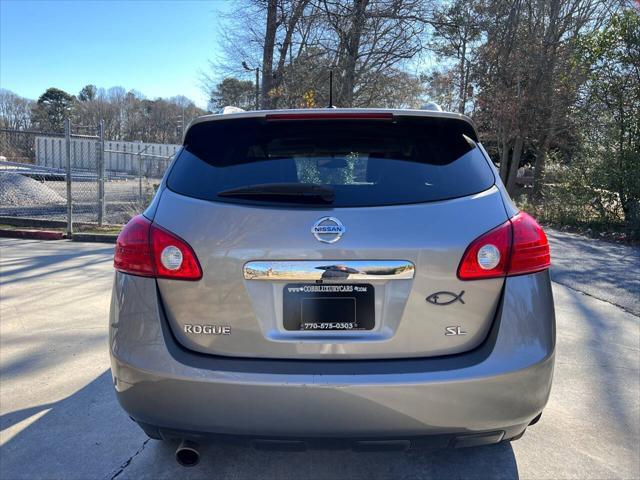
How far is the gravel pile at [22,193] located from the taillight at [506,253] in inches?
656

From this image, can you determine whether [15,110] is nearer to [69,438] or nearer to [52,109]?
[52,109]

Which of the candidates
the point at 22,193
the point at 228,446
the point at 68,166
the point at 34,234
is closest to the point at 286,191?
the point at 228,446

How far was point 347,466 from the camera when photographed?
8.63ft

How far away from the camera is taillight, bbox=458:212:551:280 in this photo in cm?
199

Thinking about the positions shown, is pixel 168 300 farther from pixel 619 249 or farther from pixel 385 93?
pixel 385 93

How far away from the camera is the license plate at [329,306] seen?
198 centimetres

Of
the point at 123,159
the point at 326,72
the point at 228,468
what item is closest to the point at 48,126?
the point at 123,159

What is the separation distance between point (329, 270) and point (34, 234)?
37.0 ft

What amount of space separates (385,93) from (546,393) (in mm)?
17358

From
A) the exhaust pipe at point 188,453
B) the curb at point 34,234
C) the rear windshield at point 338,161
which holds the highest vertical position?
the rear windshield at point 338,161

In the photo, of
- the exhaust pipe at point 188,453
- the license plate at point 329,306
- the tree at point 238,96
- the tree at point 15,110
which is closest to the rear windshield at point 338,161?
the license plate at point 329,306

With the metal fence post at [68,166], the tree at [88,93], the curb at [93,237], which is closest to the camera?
the metal fence post at [68,166]

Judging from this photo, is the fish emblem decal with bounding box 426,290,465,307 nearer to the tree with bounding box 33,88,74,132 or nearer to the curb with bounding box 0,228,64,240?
the curb with bounding box 0,228,64,240

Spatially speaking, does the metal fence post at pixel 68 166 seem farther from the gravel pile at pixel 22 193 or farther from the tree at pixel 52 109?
the tree at pixel 52 109
